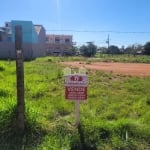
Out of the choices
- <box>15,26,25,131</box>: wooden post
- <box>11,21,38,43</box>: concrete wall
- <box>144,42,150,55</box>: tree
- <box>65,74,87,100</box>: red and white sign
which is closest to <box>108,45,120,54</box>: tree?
<box>144,42,150,55</box>: tree

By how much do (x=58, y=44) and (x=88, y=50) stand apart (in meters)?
16.2

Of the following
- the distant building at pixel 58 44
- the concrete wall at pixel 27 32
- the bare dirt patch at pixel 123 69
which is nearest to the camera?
the bare dirt patch at pixel 123 69

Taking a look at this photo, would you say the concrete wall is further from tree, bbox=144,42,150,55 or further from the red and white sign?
the red and white sign

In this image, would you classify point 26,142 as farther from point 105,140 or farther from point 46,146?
point 105,140

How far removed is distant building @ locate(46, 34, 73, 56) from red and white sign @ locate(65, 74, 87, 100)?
6494 centimetres

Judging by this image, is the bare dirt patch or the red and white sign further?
the bare dirt patch

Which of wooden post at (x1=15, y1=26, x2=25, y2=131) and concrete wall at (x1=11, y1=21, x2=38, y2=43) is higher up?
concrete wall at (x1=11, y1=21, x2=38, y2=43)

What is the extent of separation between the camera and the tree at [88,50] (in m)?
60.3

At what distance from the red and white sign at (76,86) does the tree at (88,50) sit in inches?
2147

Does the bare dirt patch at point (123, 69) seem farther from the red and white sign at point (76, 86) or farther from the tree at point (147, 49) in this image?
the tree at point (147, 49)

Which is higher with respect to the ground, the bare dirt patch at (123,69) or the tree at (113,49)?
the tree at (113,49)

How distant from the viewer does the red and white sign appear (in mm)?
5367

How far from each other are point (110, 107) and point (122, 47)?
73234 millimetres

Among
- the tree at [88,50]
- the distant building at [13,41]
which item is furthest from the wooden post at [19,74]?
the tree at [88,50]
